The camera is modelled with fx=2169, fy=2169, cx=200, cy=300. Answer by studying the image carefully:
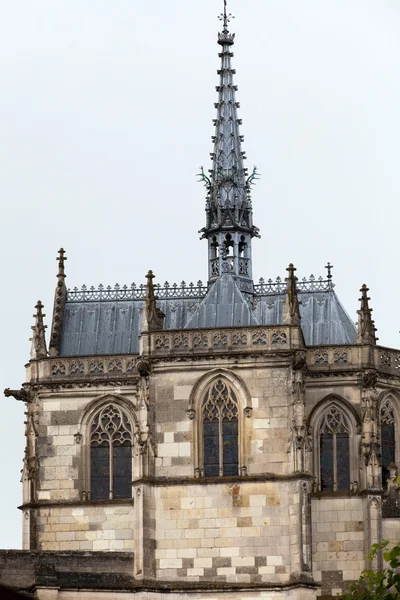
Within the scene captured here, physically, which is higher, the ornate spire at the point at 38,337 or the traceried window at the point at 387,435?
the ornate spire at the point at 38,337

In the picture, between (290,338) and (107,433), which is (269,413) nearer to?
(290,338)

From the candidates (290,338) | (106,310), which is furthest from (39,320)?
(290,338)

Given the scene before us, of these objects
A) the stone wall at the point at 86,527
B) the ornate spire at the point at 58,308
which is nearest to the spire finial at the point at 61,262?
the ornate spire at the point at 58,308

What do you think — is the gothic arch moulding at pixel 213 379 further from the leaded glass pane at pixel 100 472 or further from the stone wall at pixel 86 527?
the leaded glass pane at pixel 100 472

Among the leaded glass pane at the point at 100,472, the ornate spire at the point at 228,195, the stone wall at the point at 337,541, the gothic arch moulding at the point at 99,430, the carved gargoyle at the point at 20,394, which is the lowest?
the stone wall at the point at 337,541

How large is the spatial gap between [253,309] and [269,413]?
24.5ft

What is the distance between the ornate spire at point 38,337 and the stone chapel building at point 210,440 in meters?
0.07

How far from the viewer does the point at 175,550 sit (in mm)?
63031

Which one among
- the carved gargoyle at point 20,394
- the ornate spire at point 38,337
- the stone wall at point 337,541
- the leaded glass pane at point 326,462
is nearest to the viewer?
the stone wall at point 337,541

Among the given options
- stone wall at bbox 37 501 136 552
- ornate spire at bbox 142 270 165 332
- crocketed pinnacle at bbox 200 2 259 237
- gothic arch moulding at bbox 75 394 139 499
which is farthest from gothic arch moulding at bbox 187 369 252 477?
crocketed pinnacle at bbox 200 2 259 237

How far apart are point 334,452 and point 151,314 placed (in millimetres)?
7307

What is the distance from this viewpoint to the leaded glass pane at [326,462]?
66.8 metres

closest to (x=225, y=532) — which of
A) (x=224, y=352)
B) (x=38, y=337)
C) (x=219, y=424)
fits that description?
(x=219, y=424)

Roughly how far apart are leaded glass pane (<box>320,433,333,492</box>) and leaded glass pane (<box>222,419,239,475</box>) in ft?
13.8
